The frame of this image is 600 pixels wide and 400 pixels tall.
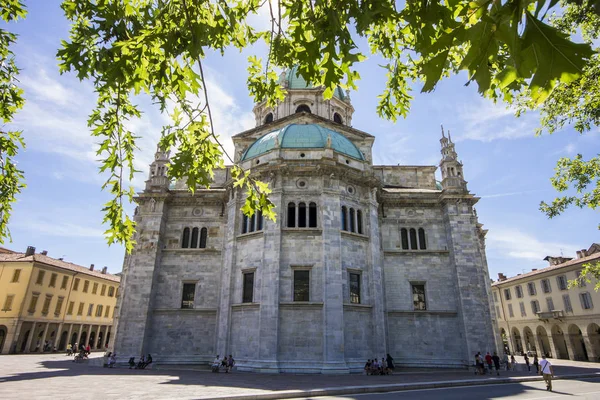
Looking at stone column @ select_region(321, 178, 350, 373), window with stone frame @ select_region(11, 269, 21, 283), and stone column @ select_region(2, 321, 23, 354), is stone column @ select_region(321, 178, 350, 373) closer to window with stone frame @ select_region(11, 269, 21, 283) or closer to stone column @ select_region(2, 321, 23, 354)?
stone column @ select_region(2, 321, 23, 354)

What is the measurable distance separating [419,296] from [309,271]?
31.8 ft

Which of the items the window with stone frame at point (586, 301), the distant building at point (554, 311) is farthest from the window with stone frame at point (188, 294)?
the window with stone frame at point (586, 301)

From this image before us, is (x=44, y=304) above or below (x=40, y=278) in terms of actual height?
below

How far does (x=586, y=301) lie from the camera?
3891 centimetres

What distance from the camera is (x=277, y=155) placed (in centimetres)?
2483

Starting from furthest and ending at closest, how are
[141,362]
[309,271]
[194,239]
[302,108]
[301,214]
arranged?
[302,108] → [194,239] → [301,214] → [141,362] → [309,271]

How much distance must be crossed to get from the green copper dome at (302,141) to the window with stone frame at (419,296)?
35.5 feet

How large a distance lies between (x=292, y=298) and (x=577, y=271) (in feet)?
123

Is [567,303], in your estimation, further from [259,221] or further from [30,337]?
[30,337]

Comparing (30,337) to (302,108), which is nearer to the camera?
(302,108)

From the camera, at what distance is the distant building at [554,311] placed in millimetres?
38750

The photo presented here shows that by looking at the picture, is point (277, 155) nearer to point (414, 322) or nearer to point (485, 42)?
point (414, 322)

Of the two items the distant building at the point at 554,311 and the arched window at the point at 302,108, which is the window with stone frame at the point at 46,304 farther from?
the distant building at the point at 554,311

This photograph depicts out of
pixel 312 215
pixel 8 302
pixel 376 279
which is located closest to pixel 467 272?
pixel 376 279
